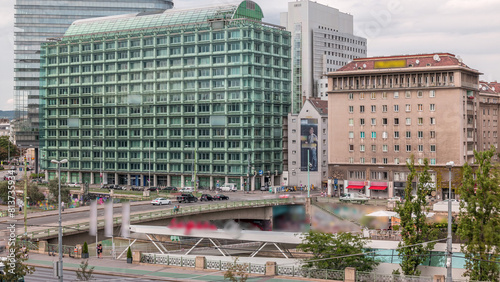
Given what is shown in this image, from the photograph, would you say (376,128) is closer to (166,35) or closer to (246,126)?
(246,126)

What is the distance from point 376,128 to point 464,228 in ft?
278

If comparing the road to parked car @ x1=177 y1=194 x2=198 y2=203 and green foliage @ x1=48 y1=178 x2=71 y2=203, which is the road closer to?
parked car @ x1=177 y1=194 x2=198 y2=203

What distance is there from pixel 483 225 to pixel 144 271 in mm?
28404

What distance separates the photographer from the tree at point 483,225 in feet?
167

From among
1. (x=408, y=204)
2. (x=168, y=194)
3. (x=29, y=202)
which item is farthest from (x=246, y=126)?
(x=408, y=204)

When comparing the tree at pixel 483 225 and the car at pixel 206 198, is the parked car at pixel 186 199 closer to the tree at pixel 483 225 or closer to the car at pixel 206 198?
the car at pixel 206 198

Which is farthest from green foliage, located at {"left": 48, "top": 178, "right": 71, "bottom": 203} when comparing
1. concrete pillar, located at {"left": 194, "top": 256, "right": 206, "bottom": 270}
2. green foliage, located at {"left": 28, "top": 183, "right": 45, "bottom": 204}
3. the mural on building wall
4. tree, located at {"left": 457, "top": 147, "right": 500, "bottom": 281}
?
tree, located at {"left": 457, "top": 147, "right": 500, "bottom": 281}

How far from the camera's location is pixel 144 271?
60.3 m

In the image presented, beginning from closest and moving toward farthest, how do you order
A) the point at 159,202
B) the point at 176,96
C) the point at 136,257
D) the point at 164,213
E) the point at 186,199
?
the point at 136,257
the point at 164,213
the point at 159,202
the point at 186,199
the point at 176,96

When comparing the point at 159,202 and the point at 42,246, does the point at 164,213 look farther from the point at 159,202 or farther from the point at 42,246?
Answer: the point at 42,246

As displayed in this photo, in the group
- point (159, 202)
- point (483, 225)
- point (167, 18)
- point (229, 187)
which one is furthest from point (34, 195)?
point (483, 225)

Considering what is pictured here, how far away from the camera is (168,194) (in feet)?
461

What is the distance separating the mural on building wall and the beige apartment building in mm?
14433

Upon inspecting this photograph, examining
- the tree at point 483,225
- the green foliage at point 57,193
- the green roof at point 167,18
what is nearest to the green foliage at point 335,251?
the tree at point 483,225
